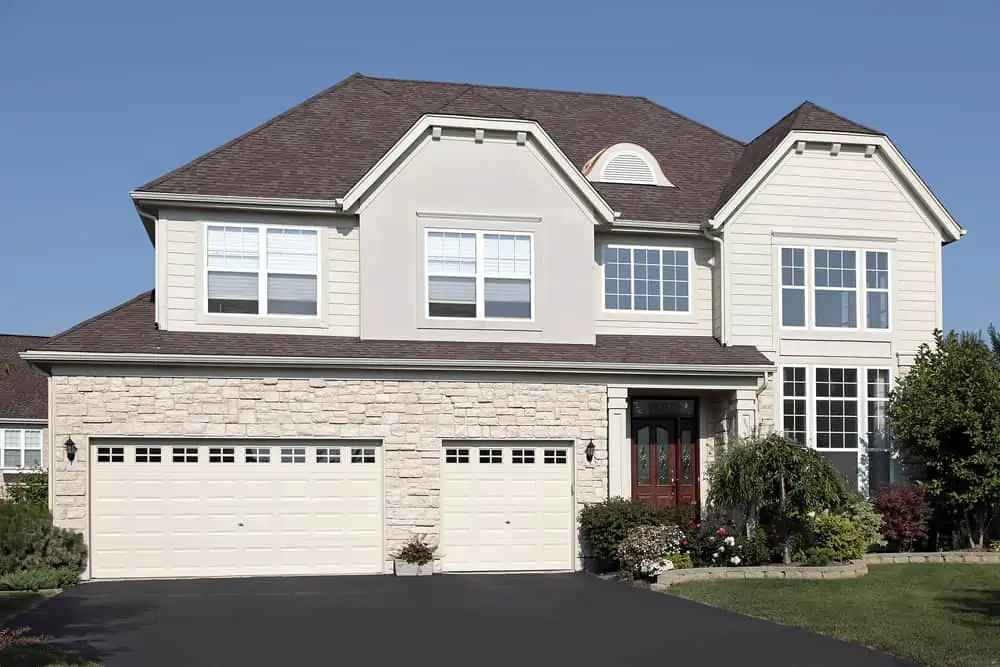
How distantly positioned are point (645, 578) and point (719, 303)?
5640 millimetres

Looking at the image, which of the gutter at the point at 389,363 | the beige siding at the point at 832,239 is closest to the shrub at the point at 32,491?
the gutter at the point at 389,363

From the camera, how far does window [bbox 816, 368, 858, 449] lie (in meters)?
22.0

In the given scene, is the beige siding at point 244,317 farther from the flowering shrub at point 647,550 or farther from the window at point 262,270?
the flowering shrub at point 647,550

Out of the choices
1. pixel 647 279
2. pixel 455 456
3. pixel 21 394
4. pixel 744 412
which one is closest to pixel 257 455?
pixel 455 456

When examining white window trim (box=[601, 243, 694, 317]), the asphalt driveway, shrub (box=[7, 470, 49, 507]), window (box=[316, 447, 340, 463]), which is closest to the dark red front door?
white window trim (box=[601, 243, 694, 317])

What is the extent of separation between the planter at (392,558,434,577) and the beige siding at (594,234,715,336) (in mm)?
5223

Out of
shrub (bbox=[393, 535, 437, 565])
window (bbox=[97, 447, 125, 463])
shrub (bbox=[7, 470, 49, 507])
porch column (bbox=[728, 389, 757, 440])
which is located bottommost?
shrub (bbox=[393, 535, 437, 565])

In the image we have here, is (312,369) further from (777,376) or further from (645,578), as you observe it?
(777,376)

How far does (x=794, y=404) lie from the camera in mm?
21828

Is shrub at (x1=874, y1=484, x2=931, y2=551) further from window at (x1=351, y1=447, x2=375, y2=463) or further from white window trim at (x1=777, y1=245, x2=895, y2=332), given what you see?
window at (x1=351, y1=447, x2=375, y2=463)

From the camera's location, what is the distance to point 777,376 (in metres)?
21.7

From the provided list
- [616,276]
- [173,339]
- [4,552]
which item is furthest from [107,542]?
[616,276]

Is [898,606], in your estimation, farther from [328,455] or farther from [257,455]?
[257,455]

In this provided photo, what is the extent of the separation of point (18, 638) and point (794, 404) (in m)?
13.9
